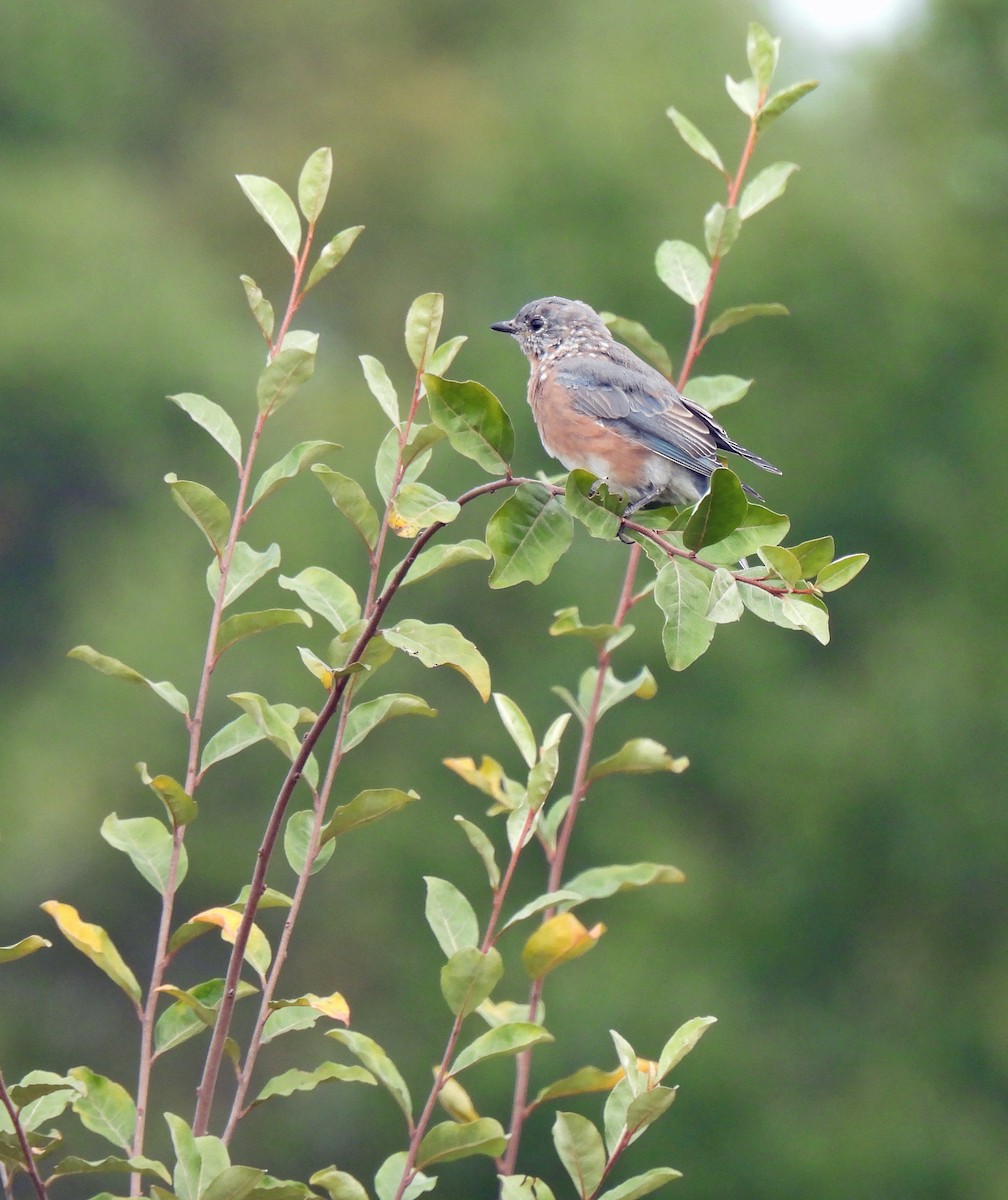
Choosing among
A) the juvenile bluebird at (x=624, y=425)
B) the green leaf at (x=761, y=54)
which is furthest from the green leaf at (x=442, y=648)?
the juvenile bluebird at (x=624, y=425)

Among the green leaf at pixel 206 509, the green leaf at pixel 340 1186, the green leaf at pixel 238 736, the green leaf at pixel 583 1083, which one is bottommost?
the green leaf at pixel 583 1083

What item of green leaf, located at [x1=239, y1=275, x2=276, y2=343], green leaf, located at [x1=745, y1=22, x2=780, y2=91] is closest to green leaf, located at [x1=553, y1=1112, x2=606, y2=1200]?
green leaf, located at [x1=239, y1=275, x2=276, y2=343]

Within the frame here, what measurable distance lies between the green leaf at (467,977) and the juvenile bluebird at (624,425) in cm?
168

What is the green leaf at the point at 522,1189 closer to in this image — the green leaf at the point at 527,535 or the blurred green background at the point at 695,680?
the green leaf at the point at 527,535

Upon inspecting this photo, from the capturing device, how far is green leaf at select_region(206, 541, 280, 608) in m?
2.17

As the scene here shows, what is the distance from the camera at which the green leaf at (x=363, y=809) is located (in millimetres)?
2039

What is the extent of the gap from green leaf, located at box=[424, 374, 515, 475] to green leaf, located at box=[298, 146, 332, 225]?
1.25 feet

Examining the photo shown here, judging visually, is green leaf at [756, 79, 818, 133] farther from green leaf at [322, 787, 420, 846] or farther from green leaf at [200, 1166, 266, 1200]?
green leaf at [200, 1166, 266, 1200]

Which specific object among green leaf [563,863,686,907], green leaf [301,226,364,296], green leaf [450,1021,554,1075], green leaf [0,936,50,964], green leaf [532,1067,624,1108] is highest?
green leaf [301,226,364,296]

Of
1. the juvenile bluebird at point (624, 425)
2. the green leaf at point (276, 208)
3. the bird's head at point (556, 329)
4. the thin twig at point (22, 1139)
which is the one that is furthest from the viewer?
the bird's head at point (556, 329)

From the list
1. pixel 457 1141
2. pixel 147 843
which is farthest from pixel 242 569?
pixel 457 1141

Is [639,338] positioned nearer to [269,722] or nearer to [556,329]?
[269,722]

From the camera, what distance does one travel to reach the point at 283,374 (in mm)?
2139

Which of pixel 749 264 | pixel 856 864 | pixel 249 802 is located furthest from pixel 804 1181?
pixel 749 264
